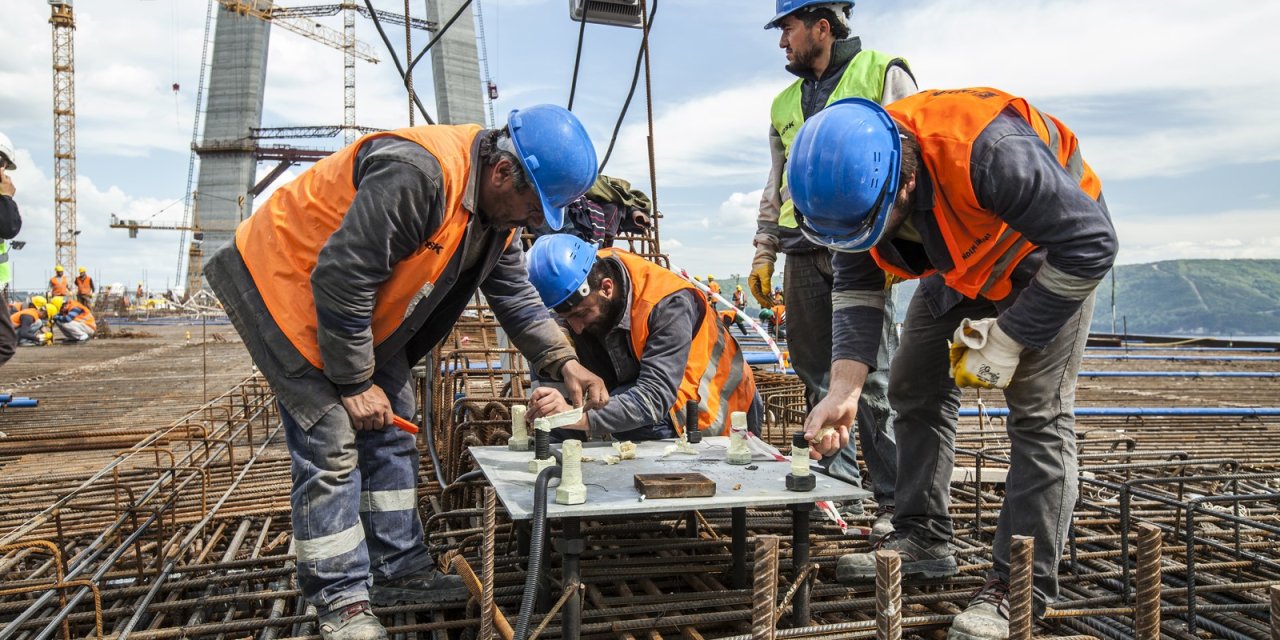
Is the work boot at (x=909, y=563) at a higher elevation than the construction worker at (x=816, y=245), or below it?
below

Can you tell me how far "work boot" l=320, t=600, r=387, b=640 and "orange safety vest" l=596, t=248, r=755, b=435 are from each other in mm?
1629

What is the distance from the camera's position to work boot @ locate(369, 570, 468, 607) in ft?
8.54

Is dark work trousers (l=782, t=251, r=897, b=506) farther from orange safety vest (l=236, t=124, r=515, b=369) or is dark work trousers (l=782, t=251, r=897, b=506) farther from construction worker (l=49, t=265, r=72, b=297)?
construction worker (l=49, t=265, r=72, b=297)

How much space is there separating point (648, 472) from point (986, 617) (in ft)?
3.39

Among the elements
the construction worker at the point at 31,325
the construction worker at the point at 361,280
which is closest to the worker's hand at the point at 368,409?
the construction worker at the point at 361,280

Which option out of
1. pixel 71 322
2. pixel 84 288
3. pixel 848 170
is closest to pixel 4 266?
pixel 848 170

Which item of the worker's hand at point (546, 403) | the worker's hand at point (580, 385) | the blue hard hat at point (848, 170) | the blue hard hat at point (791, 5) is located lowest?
the worker's hand at point (546, 403)

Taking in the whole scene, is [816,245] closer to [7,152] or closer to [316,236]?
[316,236]

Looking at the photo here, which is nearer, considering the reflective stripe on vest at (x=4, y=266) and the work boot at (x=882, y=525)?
the work boot at (x=882, y=525)

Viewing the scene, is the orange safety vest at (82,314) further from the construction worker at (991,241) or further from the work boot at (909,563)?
the construction worker at (991,241)

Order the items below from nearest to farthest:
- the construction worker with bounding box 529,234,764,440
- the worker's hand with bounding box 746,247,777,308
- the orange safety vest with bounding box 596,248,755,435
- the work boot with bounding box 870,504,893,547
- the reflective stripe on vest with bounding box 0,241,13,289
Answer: the work boot with bounding box 870,504,893,547
the construction worker with bounding box 529,234,764,440
the orange safety vest with bounding box 596,248,755,435
the worker's hand with bounding box 746,247,777,308
the reflective stripe on vest with bounding box 0,241,13,289

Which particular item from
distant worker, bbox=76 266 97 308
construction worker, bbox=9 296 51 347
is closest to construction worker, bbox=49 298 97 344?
construction worker, bbox=9 296 51 347

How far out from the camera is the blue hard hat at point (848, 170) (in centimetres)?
204

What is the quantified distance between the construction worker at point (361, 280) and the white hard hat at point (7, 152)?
291 centimetres
